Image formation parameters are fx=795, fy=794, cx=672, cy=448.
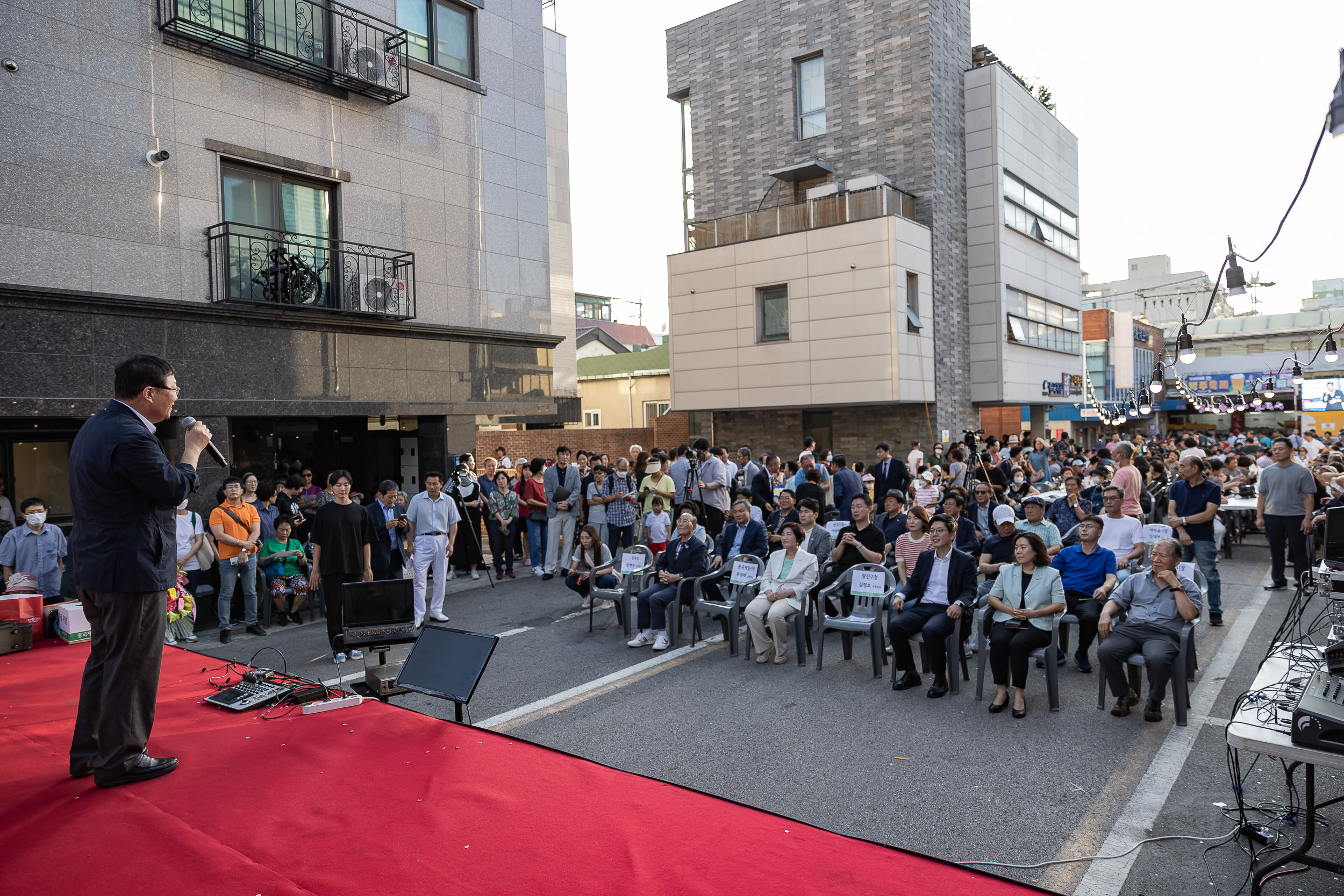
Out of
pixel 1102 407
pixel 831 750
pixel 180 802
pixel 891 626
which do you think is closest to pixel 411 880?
pixel 180 802

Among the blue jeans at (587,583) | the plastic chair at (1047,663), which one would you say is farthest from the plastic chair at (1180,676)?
the blue jeans at (587,583)

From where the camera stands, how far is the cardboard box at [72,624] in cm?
654

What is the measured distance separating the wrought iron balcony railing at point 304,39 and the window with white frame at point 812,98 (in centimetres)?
1566

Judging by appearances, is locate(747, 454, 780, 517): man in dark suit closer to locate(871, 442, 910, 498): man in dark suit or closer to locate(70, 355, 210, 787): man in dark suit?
locate(871, 442, 910, 498): man in dark suit

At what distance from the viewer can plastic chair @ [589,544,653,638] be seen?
921 cm

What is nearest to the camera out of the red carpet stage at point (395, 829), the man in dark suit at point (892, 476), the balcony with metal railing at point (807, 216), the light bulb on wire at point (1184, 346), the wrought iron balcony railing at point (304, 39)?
the red carpet stage at point (395, 829)

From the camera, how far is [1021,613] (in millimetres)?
6523

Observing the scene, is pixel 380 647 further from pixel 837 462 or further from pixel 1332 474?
pixel 1332 474

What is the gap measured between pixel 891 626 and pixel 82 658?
658 centimetres

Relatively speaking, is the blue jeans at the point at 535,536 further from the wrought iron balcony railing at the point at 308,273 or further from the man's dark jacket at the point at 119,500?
the man's dark jacket at the point at 119,500

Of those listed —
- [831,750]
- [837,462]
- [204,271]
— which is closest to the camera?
[831,750]

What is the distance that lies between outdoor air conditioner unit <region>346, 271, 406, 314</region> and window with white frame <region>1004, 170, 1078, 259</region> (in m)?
21.2

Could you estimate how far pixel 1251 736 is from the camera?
3.68 m

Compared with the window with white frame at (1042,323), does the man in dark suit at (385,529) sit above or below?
below
